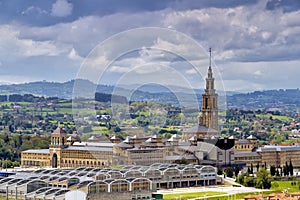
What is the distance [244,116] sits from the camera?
324ft

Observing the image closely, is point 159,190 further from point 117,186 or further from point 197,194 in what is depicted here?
point 117,186

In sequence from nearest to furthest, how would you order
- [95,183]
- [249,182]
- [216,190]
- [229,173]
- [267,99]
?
[95,183] < [216,190] < [249,182] < [229,173] < [267,99]

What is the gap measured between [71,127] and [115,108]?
Result: 11062 mm

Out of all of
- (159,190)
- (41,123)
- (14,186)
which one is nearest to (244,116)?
(41,123)

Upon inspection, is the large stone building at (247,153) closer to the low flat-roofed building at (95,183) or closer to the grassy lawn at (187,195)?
the low flat-roofed building at (95,183)

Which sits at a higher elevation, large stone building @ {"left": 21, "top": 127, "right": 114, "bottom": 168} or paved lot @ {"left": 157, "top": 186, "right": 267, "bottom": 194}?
large stone building @ {"left": 21, "top": 127, "right": 114, "bottom": 168}

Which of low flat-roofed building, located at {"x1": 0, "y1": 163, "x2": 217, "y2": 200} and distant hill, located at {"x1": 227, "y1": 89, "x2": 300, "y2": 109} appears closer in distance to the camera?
low flat-roofed building, located at {"x1": 0, "y1": 163, "x2": 217, "y2": 200}

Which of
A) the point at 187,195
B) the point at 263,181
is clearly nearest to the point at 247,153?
the point at 263,181

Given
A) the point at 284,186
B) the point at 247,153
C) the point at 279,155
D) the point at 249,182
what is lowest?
the point at 284,186

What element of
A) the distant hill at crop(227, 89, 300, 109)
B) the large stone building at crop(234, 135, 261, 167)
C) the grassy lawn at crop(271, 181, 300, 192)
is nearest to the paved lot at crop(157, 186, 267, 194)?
the grassy lawn at crop(271, 181, 300, 192)

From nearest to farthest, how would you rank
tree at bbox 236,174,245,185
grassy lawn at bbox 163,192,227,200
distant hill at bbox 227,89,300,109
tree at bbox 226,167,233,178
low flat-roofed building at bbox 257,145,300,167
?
grassy lawn at bbox 163,192,227,200 → tree at bbox 236,174,245,185 → tree at bbox 226,167,233,178 → low flat-roofed building at bbox 257,145,300,167 → distant hill at bbox 227,89,300,109

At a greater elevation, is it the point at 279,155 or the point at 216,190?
the point at 279,155

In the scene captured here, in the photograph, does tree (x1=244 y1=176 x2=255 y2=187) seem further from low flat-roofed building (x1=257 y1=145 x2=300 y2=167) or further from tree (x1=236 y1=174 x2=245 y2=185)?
low flat-roofed building (x1=257 y1=145 x2=300 y2=167)

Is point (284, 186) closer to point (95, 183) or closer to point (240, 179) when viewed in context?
point (240, 179)
